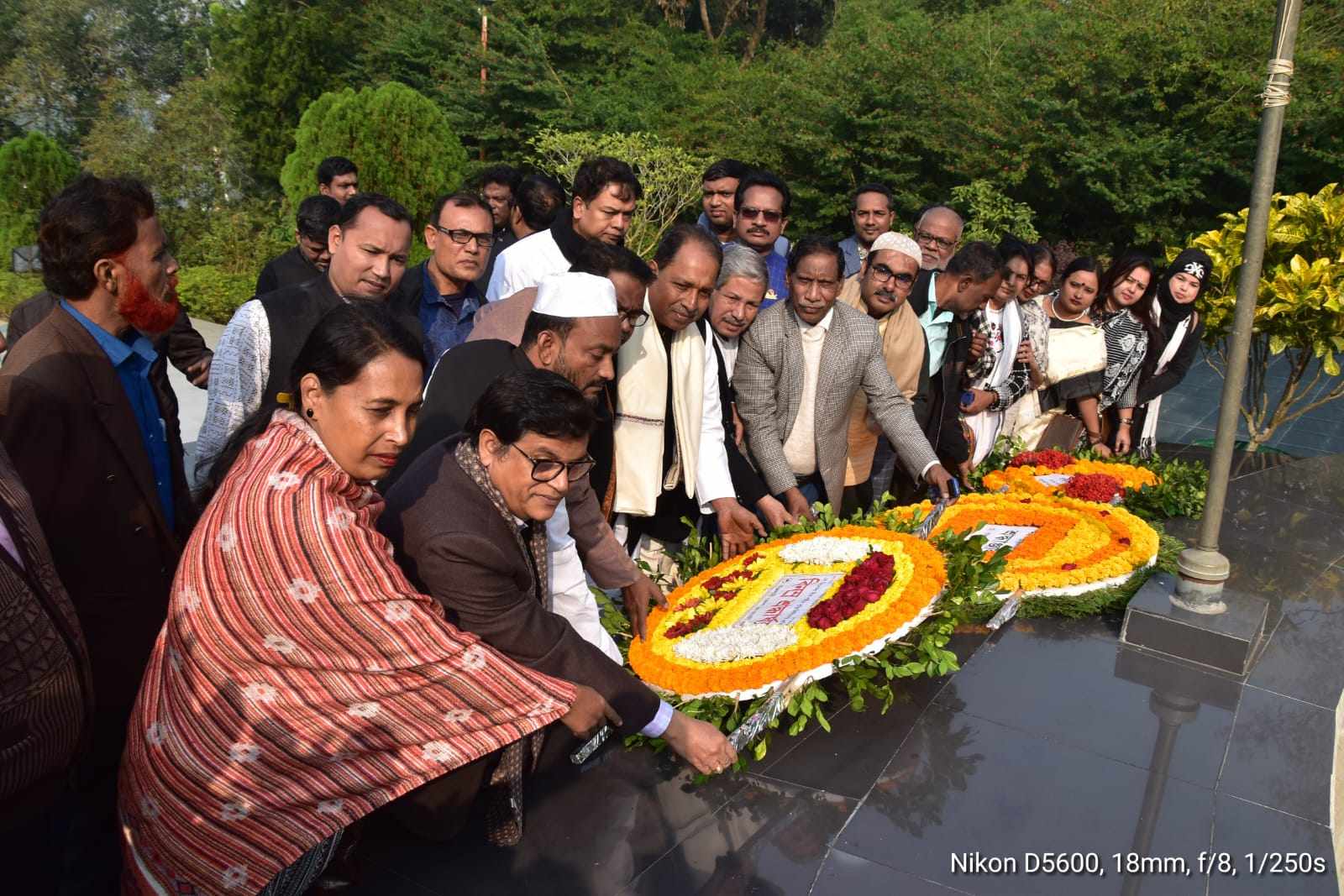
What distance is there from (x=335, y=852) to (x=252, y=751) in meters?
0.43

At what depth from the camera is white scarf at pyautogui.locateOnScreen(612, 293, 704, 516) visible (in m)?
3.71

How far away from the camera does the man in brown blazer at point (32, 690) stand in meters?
1.76

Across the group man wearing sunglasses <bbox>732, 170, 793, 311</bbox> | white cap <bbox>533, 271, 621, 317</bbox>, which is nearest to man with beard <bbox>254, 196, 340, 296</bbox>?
man wearing sunglasses <bbox>732, 170, 793, 311</bbox>

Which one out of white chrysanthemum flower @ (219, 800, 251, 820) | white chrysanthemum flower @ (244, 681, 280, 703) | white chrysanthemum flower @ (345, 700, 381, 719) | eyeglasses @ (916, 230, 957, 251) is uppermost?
eyeglasses @ (916, 230, 957, 251)

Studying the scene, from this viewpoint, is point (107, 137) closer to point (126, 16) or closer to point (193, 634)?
point (126, 16)

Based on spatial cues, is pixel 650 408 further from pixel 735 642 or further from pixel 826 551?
pixel 735 642

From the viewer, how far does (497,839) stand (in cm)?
247

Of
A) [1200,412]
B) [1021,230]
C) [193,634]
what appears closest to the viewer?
[193,634]

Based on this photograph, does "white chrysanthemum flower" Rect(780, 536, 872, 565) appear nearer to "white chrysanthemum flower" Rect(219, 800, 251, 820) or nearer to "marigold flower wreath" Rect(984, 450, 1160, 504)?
"marigold flower wreath" Rect(984, 450, 1160, 504)

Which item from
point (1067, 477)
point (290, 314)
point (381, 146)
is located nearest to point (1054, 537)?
point (1067, 477)

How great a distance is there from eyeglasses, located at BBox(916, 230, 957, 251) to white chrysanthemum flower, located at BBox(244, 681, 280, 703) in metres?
4.34

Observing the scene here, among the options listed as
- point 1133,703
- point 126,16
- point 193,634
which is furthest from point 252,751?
point 126,16

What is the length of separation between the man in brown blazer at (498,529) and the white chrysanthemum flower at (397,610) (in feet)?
0.66

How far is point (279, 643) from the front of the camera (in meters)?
2.05
